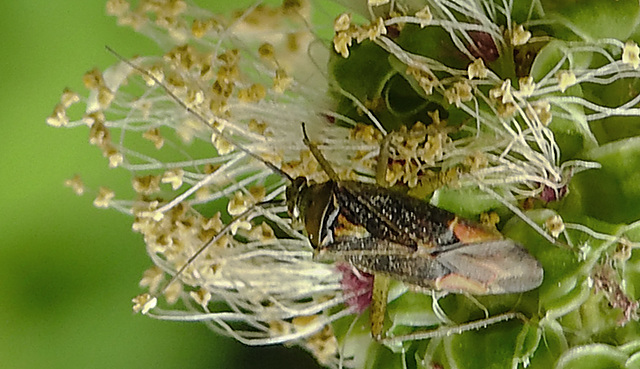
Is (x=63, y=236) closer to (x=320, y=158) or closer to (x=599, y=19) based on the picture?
(x=320, y=158)

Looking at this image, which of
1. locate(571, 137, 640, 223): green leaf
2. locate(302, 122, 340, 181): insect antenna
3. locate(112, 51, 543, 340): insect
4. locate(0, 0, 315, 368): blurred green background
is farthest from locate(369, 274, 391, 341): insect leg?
locate(0, 0, 315, 368): blurred green background

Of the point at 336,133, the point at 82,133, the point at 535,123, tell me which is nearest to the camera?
the point at 535,123

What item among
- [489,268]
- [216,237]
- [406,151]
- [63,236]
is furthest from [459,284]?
[63,236]

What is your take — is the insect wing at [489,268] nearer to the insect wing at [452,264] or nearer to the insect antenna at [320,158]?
the insect wing at [452,264]

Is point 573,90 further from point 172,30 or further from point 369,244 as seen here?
point 172,30

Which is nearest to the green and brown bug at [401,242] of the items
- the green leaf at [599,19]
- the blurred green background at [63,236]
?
the green leaf at [599,19]

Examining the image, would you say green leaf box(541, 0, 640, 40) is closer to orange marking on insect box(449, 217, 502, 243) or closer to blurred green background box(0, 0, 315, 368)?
orange marking on insect box(449, 217, 502, 243)

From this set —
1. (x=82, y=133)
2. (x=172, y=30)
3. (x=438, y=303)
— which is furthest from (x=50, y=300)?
(x=438, y=303)
